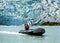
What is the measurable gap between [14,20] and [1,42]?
397 ft

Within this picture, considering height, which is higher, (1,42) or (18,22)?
(1,42)

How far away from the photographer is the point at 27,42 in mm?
36969

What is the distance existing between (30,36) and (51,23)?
297 feet

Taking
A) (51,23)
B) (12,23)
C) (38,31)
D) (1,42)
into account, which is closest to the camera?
(1,42)

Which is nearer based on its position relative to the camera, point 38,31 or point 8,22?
point 38,31

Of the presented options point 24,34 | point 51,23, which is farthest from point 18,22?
point 24,34

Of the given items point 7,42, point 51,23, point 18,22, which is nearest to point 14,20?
point 18,22

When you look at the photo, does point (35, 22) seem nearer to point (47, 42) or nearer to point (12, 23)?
point (12, 23)

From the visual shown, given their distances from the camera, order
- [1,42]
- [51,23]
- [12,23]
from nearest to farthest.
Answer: [1,42] < [51,23] < [12,23]

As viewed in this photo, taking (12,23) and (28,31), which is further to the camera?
(12,23)

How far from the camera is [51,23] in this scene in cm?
13475

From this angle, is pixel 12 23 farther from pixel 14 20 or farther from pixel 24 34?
pixel 24 34

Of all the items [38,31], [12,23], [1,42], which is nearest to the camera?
[1,42]

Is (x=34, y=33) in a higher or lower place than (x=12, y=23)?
higher
